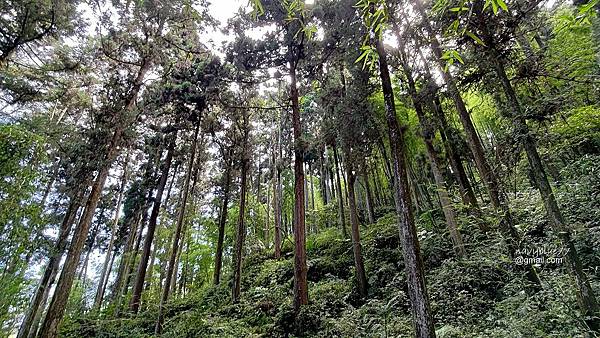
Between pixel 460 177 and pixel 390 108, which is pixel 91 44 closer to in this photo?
pixel 390 108

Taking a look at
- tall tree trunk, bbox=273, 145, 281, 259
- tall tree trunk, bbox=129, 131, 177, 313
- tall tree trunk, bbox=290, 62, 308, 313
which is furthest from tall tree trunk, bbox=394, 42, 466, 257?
tall tree trunk, bbox=129, 131, 177, 313

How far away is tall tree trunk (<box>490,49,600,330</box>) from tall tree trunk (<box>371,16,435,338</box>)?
5.63ft

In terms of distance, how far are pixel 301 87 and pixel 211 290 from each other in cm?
966

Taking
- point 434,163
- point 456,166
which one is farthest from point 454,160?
point 434,163

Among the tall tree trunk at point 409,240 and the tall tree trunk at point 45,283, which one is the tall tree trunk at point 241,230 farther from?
the tall tree trunk at point 409,240

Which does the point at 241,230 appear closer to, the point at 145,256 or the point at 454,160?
the point at 145,256

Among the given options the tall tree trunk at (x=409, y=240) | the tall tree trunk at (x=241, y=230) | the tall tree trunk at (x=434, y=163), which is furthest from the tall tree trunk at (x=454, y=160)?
the tall tree trunk at (x=241, y=230)

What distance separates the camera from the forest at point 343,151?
4.57 metres

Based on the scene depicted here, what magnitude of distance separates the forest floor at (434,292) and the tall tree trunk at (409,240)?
1.51ft

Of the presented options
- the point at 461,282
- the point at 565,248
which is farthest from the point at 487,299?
the point at 565,248

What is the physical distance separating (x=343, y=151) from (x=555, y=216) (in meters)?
6.30

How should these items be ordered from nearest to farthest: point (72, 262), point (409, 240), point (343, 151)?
point (409, 240) < point (72, 262) < point (343, 151)

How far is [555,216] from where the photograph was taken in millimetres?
4109

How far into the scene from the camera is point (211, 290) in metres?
13.3
